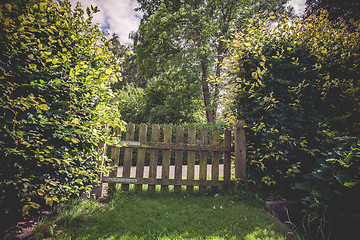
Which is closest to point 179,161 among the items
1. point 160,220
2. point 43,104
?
point 160,220

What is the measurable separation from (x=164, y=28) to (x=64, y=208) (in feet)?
35.1

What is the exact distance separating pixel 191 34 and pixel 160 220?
10940mm

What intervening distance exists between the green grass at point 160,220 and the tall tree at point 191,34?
7.67 m

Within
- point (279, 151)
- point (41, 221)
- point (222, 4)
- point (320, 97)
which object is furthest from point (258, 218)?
point (222, 4)

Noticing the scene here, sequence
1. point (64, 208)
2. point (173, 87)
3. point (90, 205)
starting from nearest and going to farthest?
point (64, 208) < point (90, 205) < point (173, 87)

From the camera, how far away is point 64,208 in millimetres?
2736

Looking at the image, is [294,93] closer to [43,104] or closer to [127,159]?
[127,159]

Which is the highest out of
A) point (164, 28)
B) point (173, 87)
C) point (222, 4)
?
point (222, 4)

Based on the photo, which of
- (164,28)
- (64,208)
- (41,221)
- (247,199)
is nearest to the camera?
(41,221)

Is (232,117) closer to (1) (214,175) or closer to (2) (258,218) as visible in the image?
(1) (214,175)

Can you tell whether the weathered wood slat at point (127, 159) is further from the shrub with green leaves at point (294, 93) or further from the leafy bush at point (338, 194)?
the leafy bush at point (338, 194)

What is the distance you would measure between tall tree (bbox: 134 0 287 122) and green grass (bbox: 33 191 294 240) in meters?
7.67

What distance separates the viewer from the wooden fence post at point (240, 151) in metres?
3.79

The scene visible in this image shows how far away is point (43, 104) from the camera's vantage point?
5.71 feet
